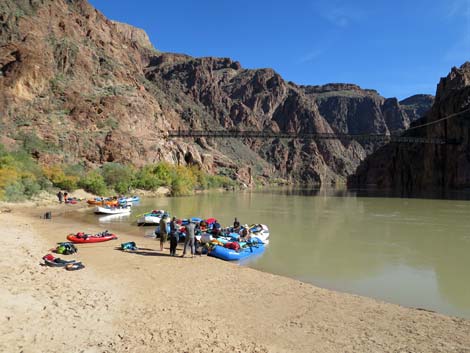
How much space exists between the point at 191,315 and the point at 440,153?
8612 cm

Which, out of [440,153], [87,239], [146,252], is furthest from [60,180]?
[440,153]

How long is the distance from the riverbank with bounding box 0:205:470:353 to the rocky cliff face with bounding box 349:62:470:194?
7066cm

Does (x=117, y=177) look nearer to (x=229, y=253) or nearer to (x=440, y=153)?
(x=229, y=253)

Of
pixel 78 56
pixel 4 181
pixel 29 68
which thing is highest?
pixel 78 56

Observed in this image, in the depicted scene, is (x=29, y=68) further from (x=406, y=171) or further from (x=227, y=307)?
(x=406, y=171)

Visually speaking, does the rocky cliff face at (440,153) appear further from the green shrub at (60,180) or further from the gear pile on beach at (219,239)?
the gear pile on beach at (219,239)

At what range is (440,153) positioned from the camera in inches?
3189

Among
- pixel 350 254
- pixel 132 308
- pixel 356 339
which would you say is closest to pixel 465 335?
pixel 356 339

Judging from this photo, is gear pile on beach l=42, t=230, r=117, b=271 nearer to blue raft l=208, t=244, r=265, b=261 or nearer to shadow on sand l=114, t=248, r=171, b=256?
shadow on sand l=114, t=248, r=171, b=256

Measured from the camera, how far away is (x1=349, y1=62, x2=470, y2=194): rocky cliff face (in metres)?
73.2

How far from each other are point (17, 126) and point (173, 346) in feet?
164

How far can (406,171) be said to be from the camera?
317 ft

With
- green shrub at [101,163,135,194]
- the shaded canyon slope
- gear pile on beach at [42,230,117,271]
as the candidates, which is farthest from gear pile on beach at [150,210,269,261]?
the shaded canyon slope

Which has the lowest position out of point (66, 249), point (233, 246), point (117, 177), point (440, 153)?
point (233, 246)
